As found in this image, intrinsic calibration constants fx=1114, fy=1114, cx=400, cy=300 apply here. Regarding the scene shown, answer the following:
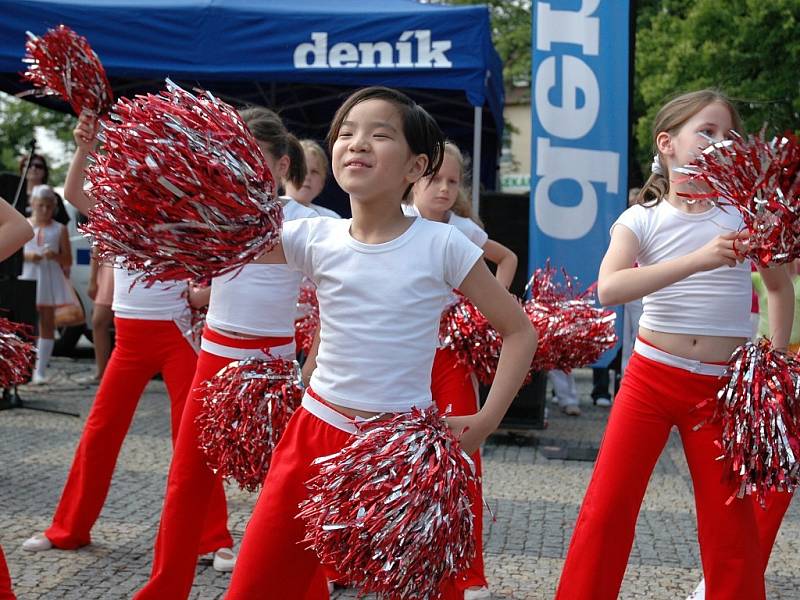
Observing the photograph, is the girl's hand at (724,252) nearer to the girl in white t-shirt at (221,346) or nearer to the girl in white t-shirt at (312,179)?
the girl in white t-shirt at (221,346)

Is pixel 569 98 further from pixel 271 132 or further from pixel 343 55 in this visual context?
pixel 271 132

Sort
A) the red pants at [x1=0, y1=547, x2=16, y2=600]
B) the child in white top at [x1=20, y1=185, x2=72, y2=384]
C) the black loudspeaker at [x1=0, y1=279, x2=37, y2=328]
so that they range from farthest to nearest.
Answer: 1. the child in white top at [x1=20, y1=185, x2=72, y2=384]
2. the black loudspeaker at [x1=0, y1=279, x2=37, y2=328]
3. the red pants at [x1=0, y1=547, x2=16, y2=600]

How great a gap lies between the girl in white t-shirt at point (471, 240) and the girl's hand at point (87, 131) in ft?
3.72

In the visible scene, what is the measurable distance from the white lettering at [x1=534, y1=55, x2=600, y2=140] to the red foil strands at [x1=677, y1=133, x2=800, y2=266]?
4862 mm

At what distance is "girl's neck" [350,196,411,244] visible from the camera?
107 inches

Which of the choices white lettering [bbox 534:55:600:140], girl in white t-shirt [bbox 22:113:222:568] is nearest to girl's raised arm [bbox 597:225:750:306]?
girl in white t-shirt [bbox 22:113:222:568]

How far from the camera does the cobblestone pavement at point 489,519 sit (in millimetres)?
4242

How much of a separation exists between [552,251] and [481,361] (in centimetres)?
345

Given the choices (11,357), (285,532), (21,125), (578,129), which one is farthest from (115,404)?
(21,125)

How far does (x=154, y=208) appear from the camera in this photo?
7.73 feet

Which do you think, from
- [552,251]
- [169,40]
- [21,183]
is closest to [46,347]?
[21,183]

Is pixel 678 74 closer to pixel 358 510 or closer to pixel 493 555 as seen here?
pixel 493 555

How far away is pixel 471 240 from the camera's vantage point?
438cm

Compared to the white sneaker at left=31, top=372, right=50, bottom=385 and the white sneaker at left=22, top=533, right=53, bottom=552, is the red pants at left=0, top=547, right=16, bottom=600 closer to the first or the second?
the white sneaker at left=22, top=533, right=53, bottom=552
